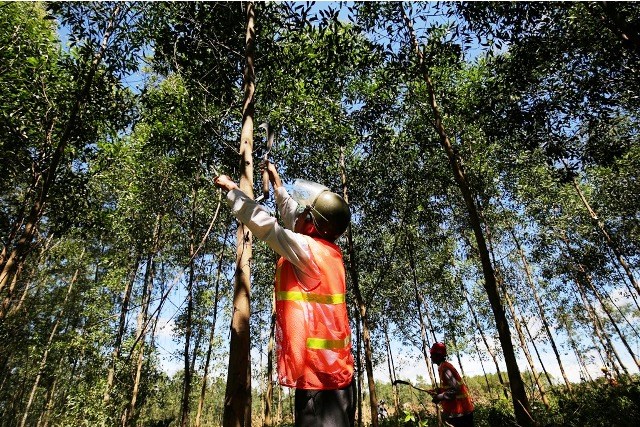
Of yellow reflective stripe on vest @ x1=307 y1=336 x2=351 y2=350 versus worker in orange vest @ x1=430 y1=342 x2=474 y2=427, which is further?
worker in orange vest @ x1=430 y1=342 x2=474 y2=427

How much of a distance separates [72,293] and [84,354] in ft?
44.1

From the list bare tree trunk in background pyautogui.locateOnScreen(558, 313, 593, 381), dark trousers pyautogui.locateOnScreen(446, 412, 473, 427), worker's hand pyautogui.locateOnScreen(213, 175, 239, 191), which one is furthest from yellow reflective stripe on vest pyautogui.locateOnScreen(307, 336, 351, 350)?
bare tree trunk in background pyautogui.locateOnScreen(558, 313, 593, 381)

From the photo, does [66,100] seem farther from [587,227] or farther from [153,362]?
[587,227]

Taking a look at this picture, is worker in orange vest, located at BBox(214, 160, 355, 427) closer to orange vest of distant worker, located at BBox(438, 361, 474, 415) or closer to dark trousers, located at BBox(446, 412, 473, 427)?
orange vest of distant worker, located at BBox(438, 361, 474, 415)

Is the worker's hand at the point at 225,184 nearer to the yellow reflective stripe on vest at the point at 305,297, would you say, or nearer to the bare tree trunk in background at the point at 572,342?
the yellow reflective stripe on vest at the point at 305,297

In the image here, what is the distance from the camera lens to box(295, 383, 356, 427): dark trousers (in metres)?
1.96

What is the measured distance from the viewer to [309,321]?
2.12m

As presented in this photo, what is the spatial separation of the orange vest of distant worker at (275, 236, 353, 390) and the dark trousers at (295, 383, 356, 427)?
0.18 feet

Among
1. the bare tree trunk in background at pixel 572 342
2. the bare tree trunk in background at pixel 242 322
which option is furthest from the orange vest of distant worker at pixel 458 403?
the bare tree trunk in background at pixel 572 342

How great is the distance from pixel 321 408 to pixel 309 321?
0.49 m

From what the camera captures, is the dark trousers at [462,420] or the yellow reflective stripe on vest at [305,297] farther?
the dark trousers at [462,420]

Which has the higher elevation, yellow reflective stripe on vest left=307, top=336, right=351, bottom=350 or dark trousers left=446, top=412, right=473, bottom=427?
yellow reflective stripe on vest left=307, top=336, right=351, bottom=350

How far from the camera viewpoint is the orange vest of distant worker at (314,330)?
202 centimetres

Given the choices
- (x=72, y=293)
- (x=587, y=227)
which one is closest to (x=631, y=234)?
(x=587, y=227)
